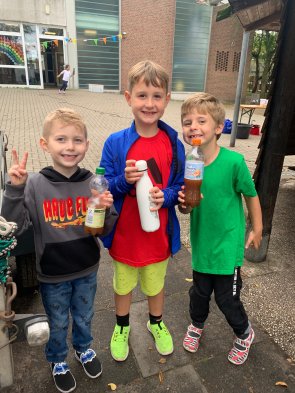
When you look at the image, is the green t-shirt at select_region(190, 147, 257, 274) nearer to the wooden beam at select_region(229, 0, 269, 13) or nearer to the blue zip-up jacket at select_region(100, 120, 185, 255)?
the blue zip-up jacket at select_region(100, 120, 185, 255)

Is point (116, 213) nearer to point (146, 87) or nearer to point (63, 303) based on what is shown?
point (63, 303)

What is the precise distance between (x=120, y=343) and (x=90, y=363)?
27cm

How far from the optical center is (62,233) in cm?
193

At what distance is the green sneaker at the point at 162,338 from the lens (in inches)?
96.8

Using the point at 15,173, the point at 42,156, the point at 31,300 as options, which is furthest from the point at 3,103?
the point at 15,173

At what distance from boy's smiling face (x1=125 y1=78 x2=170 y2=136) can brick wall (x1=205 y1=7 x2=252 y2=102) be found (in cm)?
2470

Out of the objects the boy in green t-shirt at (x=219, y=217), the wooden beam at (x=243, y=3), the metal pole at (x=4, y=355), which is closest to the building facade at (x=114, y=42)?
the wooden beam at (x=243, y=3)

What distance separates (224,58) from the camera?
25047mm

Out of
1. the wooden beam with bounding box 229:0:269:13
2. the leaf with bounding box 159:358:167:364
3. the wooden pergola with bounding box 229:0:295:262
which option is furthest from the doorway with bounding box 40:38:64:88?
the leaf with bounding box 159:358:167:364

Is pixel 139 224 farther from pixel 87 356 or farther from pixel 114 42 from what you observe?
pixel 114 42

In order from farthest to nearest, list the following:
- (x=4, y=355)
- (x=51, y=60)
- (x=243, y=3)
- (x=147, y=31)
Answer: (x=147, y=31), (x=51, y=60), (x=243, y=3), (x=4, y=355)

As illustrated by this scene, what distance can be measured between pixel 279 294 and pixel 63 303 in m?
2.17

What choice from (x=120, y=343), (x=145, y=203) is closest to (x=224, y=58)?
(x=145, y=203)

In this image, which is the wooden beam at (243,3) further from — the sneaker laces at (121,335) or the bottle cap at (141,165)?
the sneaker laces at (121,335)
